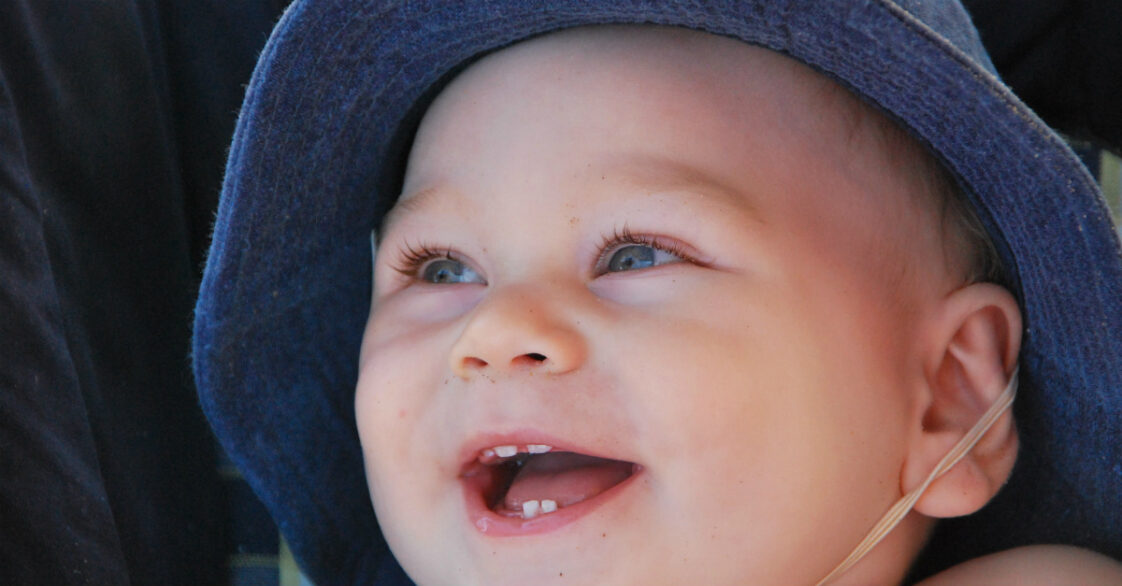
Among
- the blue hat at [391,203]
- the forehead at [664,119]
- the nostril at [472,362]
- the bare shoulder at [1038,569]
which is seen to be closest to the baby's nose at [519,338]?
the nostril at [472,362]

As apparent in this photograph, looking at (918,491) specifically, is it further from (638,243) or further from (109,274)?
(109,274)

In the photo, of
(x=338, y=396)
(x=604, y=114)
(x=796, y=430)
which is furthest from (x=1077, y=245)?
(x=338, y=396)

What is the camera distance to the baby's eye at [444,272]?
1108mm

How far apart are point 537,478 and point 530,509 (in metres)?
0.04

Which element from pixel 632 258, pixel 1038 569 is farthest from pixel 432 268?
pixel 1038 569

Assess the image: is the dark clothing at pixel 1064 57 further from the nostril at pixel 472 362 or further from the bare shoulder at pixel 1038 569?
the nostril at pixel 472 362

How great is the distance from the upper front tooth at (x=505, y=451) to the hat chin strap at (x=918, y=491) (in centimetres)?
29

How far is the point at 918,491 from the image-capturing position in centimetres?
102

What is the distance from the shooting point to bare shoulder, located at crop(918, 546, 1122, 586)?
101cm

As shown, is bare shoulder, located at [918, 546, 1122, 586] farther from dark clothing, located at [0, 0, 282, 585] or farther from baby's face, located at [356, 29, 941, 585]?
dark clothing, located at [0, 0, 282, 585]

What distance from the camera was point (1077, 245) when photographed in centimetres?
92

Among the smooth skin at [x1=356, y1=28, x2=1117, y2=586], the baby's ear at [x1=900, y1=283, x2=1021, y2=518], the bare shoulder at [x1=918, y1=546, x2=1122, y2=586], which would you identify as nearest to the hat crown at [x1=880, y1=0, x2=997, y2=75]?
the smooth skin at [x1=356, y1=28, x2=1117, y2=586]

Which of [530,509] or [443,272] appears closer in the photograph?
[530,509]

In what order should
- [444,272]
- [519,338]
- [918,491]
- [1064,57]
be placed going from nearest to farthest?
[519,338] → [918,491] → [444,272] → [1064,57]
